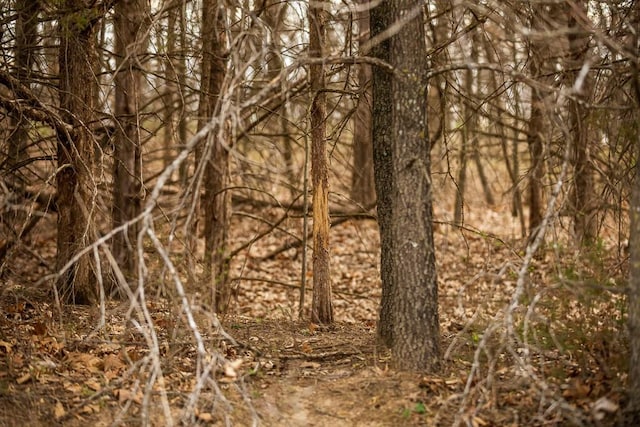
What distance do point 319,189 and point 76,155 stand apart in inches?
107

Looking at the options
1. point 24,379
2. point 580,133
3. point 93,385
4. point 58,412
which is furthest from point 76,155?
point 580,133

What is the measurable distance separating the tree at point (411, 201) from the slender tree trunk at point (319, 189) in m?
2.07

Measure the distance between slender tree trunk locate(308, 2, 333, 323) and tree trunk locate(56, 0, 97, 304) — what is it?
8.07ft

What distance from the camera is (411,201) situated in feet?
18.2

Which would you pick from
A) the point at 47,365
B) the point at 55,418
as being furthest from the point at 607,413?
the point at 47,365

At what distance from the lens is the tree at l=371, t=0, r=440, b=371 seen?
547 centimetres

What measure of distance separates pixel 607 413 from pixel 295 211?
9.81 m

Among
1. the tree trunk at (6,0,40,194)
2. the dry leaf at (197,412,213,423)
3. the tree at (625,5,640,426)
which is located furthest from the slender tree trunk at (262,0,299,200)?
the tree at (625,5,640,426)

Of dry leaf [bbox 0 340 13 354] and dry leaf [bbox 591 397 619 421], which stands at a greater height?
dry leaf [bbox 0 340 13 354]

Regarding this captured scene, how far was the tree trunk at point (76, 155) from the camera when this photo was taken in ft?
24.5

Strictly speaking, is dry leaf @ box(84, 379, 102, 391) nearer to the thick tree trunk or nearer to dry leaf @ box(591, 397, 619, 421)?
the thick tree trunk

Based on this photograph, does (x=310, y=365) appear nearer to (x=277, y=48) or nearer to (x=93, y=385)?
(x=93, y=385)

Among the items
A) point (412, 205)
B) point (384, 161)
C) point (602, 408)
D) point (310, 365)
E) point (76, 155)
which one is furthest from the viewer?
point (76, 155)

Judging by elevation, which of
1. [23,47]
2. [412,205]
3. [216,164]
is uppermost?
[23,47]
